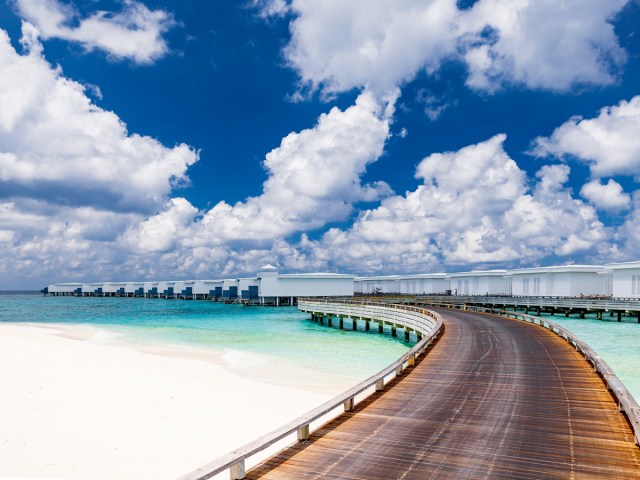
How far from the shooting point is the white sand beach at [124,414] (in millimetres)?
9648

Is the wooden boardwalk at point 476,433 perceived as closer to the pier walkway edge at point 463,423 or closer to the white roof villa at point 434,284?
the pier walkway edge at point 463,423

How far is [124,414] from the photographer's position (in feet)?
42.7

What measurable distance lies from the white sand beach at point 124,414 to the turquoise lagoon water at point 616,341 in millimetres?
12573

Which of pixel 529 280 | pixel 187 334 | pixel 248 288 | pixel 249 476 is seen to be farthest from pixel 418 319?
pixel 248 288

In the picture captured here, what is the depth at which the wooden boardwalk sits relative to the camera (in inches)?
269

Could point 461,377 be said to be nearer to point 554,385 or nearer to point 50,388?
point 554,385

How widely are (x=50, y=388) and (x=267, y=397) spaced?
7196 mm

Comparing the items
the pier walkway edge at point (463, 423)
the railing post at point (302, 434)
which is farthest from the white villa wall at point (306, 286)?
the railing post at point (302, 434)

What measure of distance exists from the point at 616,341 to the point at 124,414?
30.5 m

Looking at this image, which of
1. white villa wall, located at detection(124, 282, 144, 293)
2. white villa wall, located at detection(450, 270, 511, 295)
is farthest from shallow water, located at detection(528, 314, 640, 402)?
white villa wall, located at detection(124, 282, 144, 293)

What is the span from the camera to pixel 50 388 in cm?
1517

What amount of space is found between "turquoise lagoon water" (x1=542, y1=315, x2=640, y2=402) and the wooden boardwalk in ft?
21.3

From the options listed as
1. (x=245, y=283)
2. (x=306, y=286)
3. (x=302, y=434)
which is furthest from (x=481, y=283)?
(x=302, y=434)

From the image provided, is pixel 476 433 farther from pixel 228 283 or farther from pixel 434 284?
pixel 228 283
